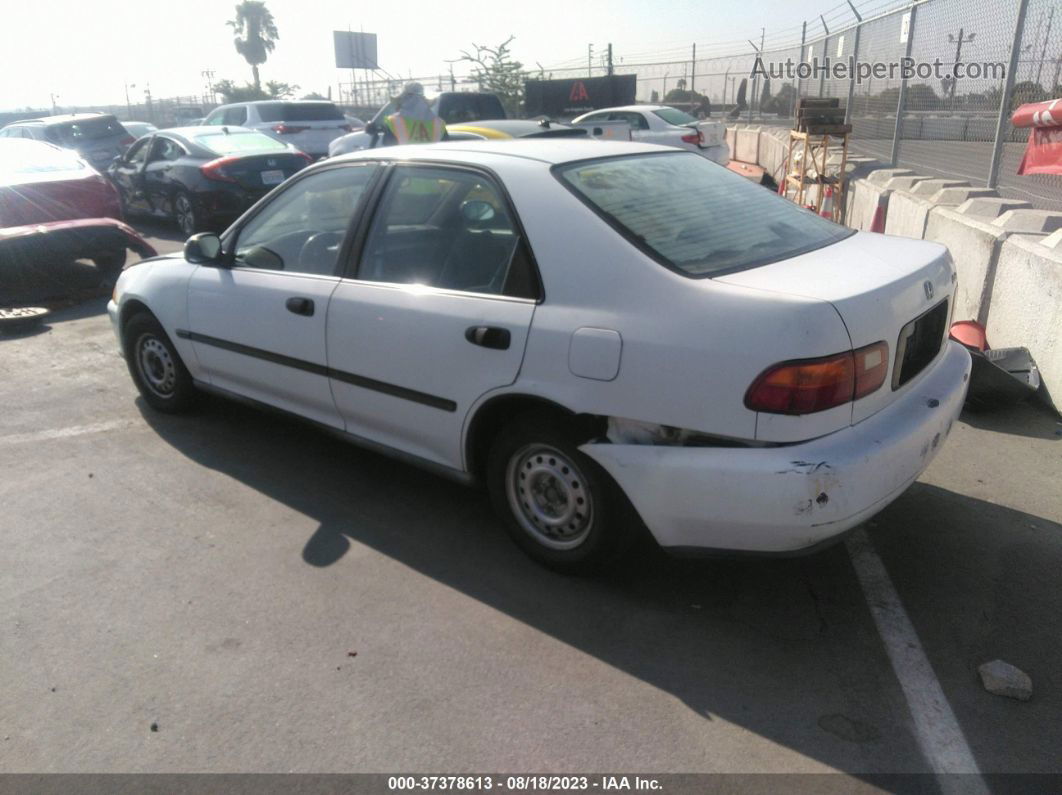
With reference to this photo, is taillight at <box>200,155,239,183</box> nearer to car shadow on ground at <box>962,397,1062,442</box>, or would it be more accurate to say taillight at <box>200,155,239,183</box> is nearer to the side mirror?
the side mirror

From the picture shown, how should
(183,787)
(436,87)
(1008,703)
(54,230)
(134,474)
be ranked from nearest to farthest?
(183,787) → (1008,703) → (134,474) → (54,230) → (436,87)

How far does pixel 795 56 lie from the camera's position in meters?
17.5

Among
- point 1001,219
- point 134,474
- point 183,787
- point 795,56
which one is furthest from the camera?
point 795,56

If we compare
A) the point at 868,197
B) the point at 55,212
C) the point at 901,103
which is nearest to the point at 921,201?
the point at 868,197

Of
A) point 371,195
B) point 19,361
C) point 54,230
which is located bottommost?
point 19,361

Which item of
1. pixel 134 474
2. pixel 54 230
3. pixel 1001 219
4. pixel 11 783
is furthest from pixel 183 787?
pixel 54 230

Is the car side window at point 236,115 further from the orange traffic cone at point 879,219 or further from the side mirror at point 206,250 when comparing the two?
the side mirror at point 206,250

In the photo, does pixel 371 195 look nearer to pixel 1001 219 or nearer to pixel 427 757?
pixel 427 757

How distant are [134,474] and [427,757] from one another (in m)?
2.75

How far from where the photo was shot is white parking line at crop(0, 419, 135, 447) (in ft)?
16.6

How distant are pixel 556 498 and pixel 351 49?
5277 cm

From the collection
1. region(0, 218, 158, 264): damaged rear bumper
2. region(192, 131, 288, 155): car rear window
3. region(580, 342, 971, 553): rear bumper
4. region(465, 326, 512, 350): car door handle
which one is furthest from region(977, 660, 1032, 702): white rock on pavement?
region(192, 131, 288, 155): car rear window

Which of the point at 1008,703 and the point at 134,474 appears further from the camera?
the point at 134,474

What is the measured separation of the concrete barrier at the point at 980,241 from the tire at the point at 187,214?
9074mm
